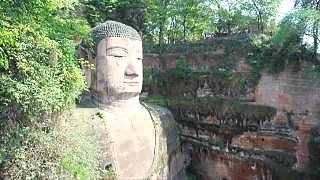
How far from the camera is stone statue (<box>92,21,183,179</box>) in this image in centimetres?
970

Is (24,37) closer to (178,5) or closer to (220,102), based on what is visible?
(220,102)

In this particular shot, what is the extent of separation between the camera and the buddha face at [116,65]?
392 inches

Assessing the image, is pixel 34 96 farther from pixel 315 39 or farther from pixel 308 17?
pixel 315 39

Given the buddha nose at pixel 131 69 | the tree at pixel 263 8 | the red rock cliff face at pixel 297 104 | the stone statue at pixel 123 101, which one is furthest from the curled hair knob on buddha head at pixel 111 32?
the tree at pixel 263 8

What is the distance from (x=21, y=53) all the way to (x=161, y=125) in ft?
18.4

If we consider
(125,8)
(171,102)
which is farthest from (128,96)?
(125,8)

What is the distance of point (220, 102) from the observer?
12.8 meters

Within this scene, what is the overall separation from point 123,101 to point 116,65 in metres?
0.97

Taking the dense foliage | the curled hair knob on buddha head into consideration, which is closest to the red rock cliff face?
the curled hair knob on buddha head

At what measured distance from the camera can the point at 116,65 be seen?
10008mm

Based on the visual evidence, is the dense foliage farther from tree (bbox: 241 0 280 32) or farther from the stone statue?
tree (bbox: 241 0 280 32)

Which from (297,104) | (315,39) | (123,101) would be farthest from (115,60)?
(315,39)

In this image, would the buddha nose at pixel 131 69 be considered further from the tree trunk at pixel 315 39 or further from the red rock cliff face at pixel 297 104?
the tree trunk at pixel 315 39

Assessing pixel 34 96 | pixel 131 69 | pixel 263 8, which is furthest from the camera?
pixel 263 8
